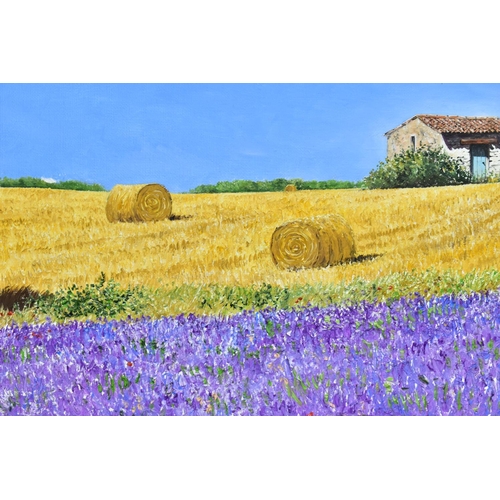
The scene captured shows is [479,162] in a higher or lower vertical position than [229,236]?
higher

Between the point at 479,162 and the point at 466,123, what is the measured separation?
89 cm

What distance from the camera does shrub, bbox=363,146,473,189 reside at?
7133mm

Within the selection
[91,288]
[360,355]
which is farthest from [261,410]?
[91,288]

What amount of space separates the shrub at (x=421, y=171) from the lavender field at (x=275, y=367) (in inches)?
107

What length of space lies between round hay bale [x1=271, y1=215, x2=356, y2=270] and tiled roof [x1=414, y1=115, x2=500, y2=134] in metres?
1.49

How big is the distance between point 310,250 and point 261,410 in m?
3.59

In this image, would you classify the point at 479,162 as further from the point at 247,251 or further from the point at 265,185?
the point at 247,251

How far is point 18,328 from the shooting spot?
17.1 ft

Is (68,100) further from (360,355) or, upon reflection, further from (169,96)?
(360,355)

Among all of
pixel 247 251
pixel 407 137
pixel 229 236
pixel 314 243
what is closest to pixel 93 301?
pixel 247 251

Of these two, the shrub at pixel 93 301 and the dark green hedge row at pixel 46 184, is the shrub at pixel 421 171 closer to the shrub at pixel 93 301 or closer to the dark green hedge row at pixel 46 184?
the shrub at pixel 93 301

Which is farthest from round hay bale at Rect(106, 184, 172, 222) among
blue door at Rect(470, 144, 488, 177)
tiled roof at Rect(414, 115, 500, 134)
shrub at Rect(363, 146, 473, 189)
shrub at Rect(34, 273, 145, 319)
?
blue door at Rect(470, 144, 488, 177)

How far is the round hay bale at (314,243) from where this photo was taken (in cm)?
719

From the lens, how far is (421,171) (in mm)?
8227
